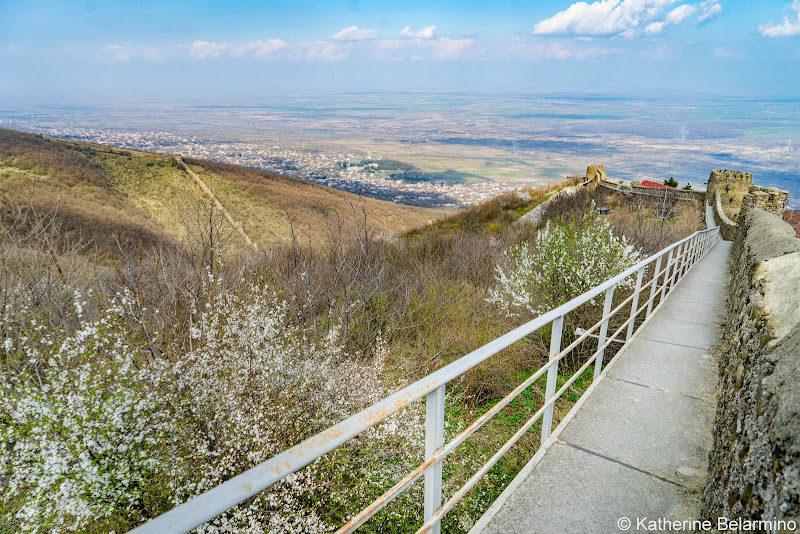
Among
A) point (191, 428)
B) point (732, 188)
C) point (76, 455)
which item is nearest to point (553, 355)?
point (191, 428)

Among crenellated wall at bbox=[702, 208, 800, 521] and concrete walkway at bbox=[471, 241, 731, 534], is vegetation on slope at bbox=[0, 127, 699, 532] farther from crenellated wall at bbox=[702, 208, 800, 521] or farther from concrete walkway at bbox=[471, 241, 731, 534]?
crenellated wall at bbox=[702, 208, 800, 521]

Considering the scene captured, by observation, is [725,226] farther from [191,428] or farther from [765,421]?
[191,428]

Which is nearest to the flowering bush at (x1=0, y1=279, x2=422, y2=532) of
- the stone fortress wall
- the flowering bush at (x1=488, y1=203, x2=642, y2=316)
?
the flowering bush at (x1=488, y1=203, x2=642, y2=316)

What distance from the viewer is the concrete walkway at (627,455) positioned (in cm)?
255

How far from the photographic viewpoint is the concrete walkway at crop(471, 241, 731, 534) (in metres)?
2.55

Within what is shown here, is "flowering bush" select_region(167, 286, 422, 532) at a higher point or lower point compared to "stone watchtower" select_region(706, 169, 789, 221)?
lower

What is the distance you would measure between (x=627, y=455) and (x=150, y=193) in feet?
200

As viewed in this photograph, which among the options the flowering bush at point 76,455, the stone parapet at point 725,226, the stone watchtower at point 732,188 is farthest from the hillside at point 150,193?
the flowering bush at point 76,455

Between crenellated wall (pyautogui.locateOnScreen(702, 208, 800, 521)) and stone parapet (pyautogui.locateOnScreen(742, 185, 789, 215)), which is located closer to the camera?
crenellated wall (pyautogui.locateOnScreen(702, 208, 800, 521))

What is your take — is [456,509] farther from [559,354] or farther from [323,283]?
[323,283]

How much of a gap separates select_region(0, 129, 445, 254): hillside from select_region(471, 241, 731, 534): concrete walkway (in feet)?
112

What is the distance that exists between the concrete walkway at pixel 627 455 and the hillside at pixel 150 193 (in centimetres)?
3421

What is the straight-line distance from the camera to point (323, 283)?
14242mm

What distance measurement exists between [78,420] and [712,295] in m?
10.2
